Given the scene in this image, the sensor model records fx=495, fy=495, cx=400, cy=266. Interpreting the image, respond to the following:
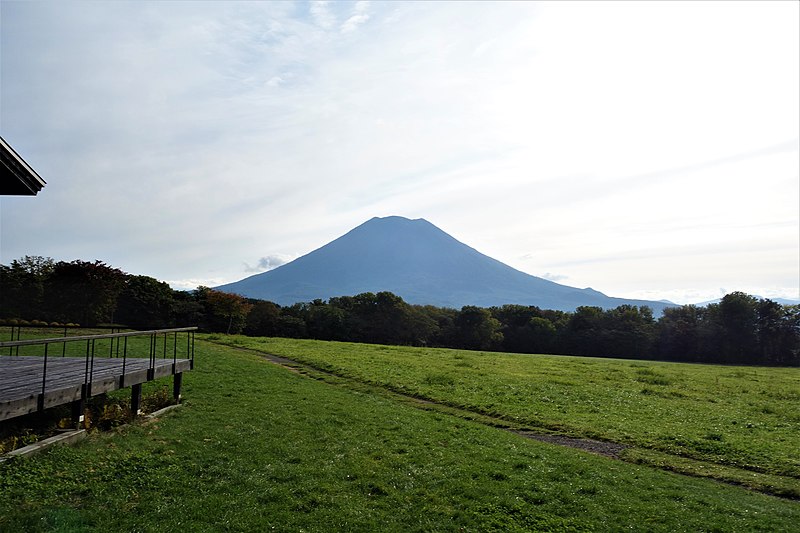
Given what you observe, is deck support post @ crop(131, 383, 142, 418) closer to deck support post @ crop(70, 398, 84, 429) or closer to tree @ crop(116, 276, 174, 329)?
deck support post @ crop(70, 398, 84, 429)

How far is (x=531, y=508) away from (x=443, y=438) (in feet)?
21.2

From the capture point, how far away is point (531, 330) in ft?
332

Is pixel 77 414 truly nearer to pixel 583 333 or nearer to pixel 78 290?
pixel 78 290

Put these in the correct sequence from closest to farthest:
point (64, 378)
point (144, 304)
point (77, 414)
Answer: point (77, 414) → point (64, 378) → point (144, 304)

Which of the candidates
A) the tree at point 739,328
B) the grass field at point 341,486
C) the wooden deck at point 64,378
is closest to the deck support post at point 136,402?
the wooden deck at point 64,378

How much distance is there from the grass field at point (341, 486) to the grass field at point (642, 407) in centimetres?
313

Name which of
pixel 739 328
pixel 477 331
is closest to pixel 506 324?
pixel 477 331

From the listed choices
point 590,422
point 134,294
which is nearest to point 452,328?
point 134,294

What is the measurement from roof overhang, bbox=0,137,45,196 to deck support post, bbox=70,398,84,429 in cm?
736

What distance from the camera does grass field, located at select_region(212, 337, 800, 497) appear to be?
16.7 m

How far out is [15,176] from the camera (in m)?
8.62

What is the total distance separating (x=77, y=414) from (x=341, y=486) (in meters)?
8.12

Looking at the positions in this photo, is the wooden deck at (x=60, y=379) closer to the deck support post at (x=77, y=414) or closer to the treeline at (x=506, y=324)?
the deck support post at (x=77, y=414)

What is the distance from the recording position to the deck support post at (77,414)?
13953 mm
